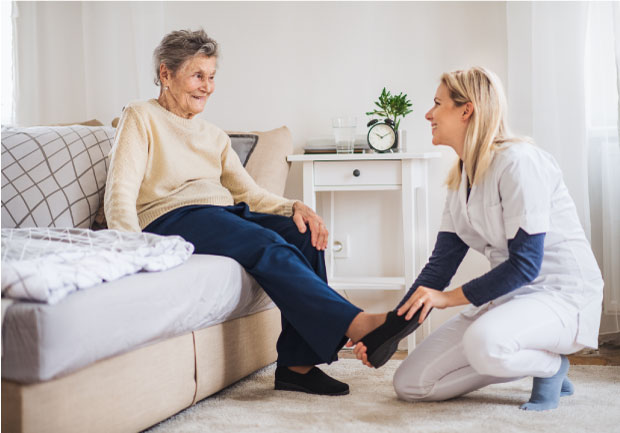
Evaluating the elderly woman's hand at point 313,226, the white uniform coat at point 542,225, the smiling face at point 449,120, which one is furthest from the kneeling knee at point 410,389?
the smiling face at point 449,120

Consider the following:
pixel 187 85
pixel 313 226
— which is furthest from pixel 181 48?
pixel 313 226

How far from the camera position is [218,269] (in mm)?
1737

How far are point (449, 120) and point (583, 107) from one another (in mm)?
1056

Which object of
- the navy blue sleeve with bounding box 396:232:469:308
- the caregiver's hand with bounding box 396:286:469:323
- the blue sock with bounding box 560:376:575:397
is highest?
the navy blue sleeve with bounding box 396:232:469:308

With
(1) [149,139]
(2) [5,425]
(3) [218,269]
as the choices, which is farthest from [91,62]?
(2) [5,425]

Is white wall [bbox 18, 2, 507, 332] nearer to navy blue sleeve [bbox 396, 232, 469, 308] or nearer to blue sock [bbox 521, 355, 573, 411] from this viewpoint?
navy blue sleeve [bbox 396, 232, 469, 308]

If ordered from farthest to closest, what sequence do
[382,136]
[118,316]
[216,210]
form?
[382,136] < [216,210] < [118,316]

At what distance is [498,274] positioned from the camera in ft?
5.14

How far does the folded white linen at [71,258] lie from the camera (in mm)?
1201

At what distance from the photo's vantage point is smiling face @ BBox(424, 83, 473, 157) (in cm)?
172

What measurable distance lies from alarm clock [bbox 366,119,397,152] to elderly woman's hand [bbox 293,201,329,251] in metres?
0.69

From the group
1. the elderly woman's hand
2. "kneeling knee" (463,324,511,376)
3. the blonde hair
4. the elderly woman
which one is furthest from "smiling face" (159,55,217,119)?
"kneeling knee" (463,324,511,376)

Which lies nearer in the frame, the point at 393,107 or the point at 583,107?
the point at 583,107

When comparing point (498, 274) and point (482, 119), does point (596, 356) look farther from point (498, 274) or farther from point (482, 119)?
point (482, 119)
